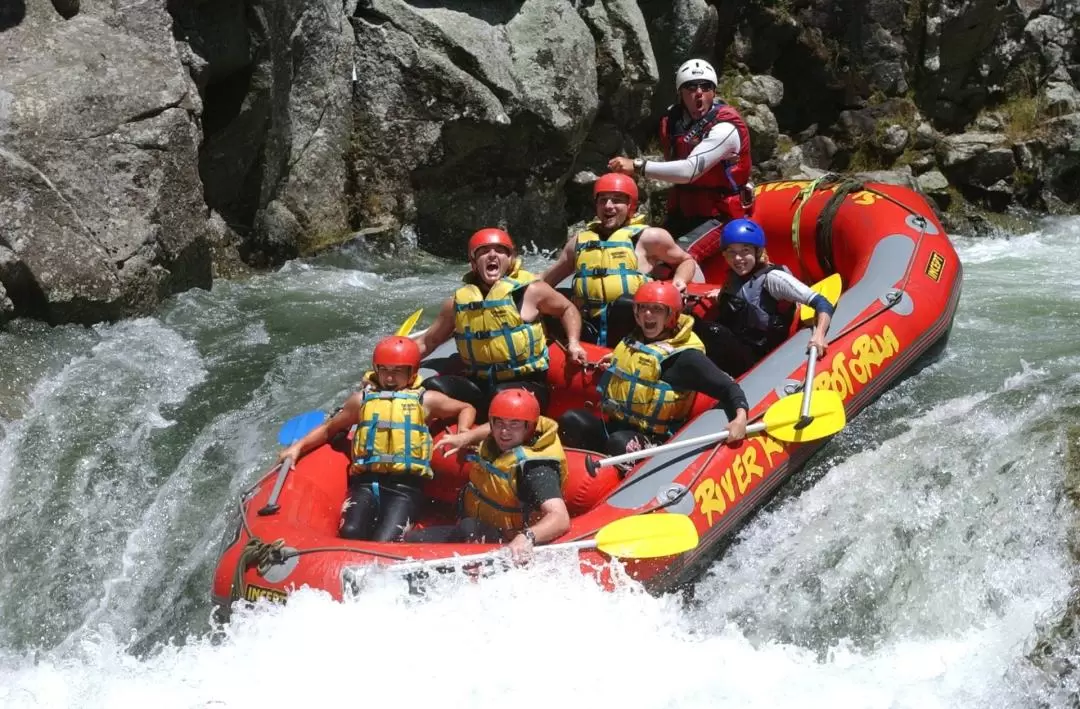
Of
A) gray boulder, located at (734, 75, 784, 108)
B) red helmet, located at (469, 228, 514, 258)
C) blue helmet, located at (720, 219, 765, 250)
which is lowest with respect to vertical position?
red helmet, located at (469, 228, 514, 258)

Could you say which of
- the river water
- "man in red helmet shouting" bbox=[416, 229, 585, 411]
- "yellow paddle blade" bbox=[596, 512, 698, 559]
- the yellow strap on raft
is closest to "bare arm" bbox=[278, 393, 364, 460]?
"man in red helmet shouting" bbox=[416, 229, 585, 411]

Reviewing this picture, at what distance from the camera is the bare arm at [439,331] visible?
→ 5.04 meters

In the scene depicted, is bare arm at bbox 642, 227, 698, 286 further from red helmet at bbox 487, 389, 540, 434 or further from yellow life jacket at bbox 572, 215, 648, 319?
red helmet at bbox 487, 389, 540, 434

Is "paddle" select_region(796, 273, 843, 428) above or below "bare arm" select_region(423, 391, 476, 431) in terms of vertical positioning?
above

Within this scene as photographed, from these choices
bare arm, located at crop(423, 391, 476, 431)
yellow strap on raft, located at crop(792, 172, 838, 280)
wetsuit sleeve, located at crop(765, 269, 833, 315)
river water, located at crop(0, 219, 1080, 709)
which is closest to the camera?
river water, located at crop(0, 219, 1080, 709)

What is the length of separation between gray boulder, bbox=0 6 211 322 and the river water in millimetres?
356

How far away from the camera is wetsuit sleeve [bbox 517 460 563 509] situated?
3.96 meters

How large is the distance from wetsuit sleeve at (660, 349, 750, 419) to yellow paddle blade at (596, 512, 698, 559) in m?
0.61

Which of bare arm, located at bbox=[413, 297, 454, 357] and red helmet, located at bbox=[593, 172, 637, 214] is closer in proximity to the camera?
bare arm, located at bbox=[413, 297, 454, 357]

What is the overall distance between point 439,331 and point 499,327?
42 centimetres

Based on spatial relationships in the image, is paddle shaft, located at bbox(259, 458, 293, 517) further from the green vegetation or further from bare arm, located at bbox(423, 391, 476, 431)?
the green vegetation

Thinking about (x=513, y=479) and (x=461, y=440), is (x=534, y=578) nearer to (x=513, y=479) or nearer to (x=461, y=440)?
(x=513, y=479)

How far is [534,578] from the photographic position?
3.79 m

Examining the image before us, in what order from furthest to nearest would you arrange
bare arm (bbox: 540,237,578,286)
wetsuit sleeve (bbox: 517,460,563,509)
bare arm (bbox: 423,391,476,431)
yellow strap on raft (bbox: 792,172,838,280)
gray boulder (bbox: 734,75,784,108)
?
gray boulder (bbox: 734,75,784,108) < yellow strap on raft (bbox: 792,172,838,280) < bare arm (bbox: 540,237,578,286) < bare arm (bbox: 423,391,476,431) < wetsuit sleeve (bbox: 517,460,563,509)
